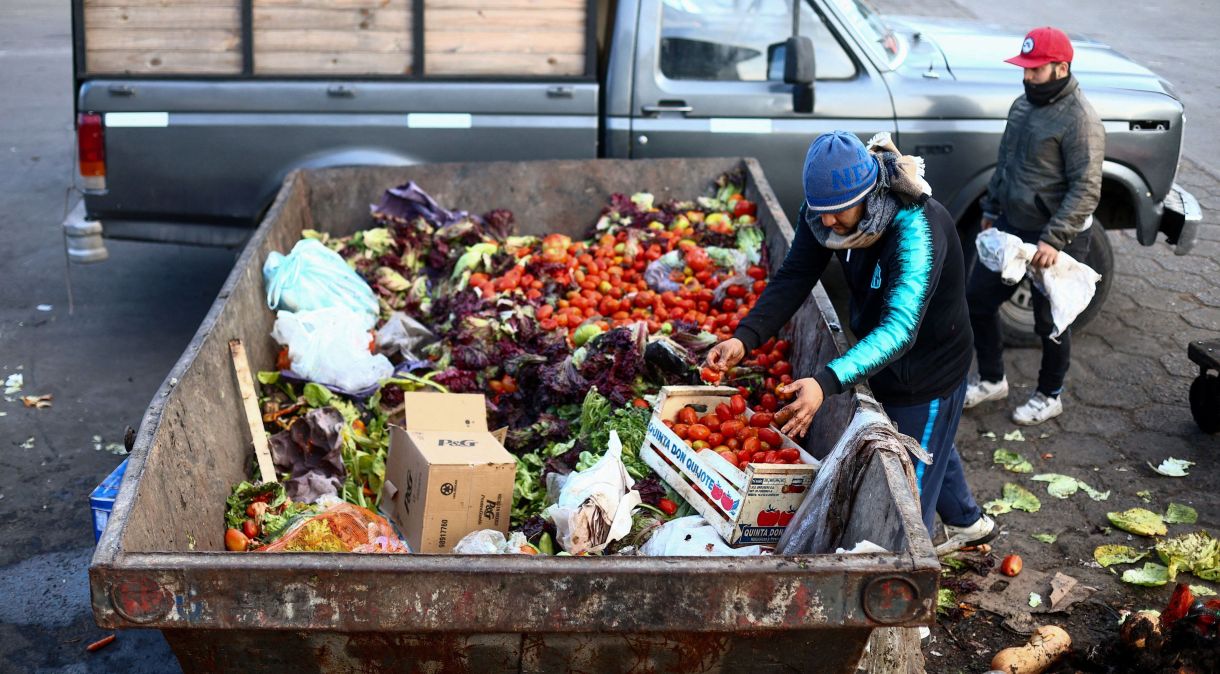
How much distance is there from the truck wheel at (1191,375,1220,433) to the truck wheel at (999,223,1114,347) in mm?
966

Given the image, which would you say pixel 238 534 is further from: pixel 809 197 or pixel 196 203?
pixel 196 203

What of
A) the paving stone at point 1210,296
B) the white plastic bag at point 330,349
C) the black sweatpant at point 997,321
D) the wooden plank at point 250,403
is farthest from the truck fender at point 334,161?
the paving stone at point 1210,296

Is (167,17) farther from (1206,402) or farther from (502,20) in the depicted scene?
(1206,402)

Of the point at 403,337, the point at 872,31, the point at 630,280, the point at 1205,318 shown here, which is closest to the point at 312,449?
the point at 403,337

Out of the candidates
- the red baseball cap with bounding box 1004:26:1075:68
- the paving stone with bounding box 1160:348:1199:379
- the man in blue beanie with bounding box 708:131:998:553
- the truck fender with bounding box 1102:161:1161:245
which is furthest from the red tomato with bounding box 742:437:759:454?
the paving stone with bounding box 1160:348:1199:379

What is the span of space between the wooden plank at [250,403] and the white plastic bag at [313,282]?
2.56 feet

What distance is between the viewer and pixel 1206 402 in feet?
20.3

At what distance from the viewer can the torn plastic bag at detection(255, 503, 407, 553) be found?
3.93 meters

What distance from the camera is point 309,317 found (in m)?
5.63

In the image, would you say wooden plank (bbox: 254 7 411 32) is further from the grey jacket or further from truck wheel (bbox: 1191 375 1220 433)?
truck wheel (bbox: 1191 375 1220 433)

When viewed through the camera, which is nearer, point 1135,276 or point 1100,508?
point 1100,508

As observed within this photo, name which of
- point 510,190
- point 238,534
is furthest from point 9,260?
point 238,534

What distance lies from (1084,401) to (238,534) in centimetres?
517

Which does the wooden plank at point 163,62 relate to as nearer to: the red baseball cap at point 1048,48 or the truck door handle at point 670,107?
the truck door handle at point 670,107
